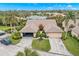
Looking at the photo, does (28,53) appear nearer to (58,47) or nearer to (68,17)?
(58,47)

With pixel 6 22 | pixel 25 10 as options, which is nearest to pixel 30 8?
pixel 25 10

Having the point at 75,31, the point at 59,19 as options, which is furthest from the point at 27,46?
the point at 75,31

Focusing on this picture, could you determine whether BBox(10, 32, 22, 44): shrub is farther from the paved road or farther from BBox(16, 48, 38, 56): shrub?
BBox(16, 48, 38, 56): shrub

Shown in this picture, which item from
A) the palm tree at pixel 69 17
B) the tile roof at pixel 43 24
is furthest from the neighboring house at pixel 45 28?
the palm tree at pixel 69 17

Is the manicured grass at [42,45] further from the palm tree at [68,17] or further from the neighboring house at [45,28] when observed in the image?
the palm tree at [68,17]

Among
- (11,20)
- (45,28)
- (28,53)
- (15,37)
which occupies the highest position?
(11,20)

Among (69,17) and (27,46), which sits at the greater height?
(69,17)
